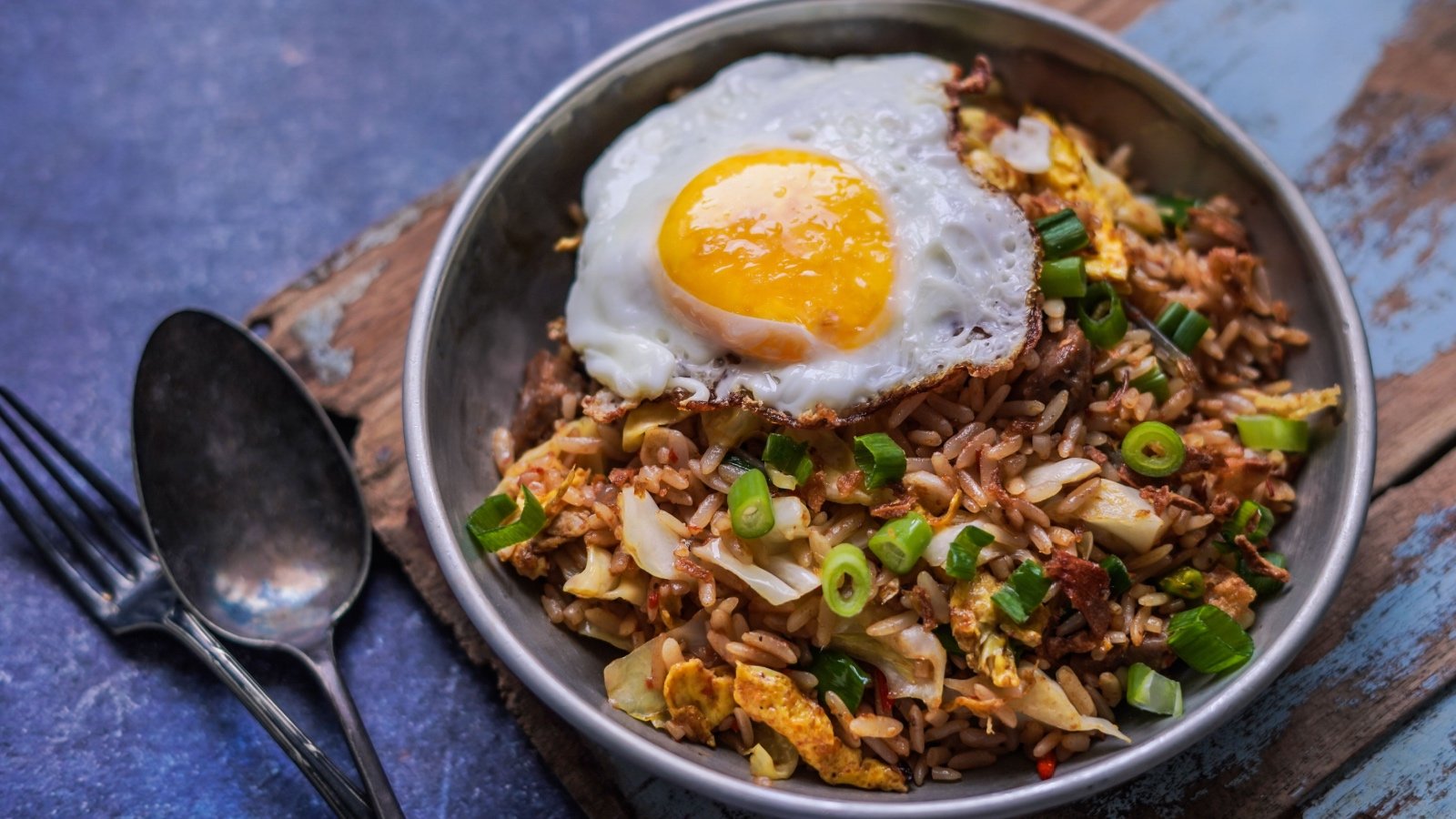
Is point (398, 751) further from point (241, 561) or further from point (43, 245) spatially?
point (43, 245)

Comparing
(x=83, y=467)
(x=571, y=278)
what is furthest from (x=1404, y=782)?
(x=83, y=467)

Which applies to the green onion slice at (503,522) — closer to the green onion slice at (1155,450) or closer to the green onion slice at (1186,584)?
the green onion slice at (1155,450)

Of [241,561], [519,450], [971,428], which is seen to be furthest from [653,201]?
[241,561]

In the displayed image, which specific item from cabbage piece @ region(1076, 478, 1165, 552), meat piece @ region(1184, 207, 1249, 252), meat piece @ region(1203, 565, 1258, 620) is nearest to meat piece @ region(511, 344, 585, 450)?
cabbage piece @ region(1076, 478, 1165, 552)

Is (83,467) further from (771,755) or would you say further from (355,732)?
(771,755)

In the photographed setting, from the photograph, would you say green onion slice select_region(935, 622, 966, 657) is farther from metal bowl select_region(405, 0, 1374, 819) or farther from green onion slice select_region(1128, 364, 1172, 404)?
green onion slice select_region(1128, 364, 1172, 404)
